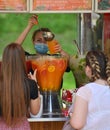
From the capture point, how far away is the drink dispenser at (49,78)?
105 inches

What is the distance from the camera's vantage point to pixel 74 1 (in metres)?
3.18

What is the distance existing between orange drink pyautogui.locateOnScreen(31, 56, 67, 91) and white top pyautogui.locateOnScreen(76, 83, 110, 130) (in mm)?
530

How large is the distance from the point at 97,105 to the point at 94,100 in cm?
3

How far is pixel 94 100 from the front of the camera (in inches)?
84.7

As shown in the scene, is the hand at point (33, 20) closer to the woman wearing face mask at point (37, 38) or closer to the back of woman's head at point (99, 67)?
the woman wearing face mask at point (37, 38)

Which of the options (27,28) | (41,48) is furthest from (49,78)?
(27,28)

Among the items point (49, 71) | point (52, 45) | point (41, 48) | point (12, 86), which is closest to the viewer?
point (12, 86)

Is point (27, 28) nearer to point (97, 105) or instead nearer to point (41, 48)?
point (41, 48)


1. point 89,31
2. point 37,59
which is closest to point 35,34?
point 89,31

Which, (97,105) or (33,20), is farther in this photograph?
(33,20)

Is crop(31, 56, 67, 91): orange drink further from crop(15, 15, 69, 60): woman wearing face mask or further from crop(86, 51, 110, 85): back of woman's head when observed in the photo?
crop(15, 15, 69, 60): woman wearing face mask

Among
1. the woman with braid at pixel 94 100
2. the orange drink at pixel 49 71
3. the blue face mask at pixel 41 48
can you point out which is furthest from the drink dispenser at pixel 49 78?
the blue face mask at pixel 41 48

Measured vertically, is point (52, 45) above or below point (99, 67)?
below

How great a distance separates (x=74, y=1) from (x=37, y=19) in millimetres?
630
